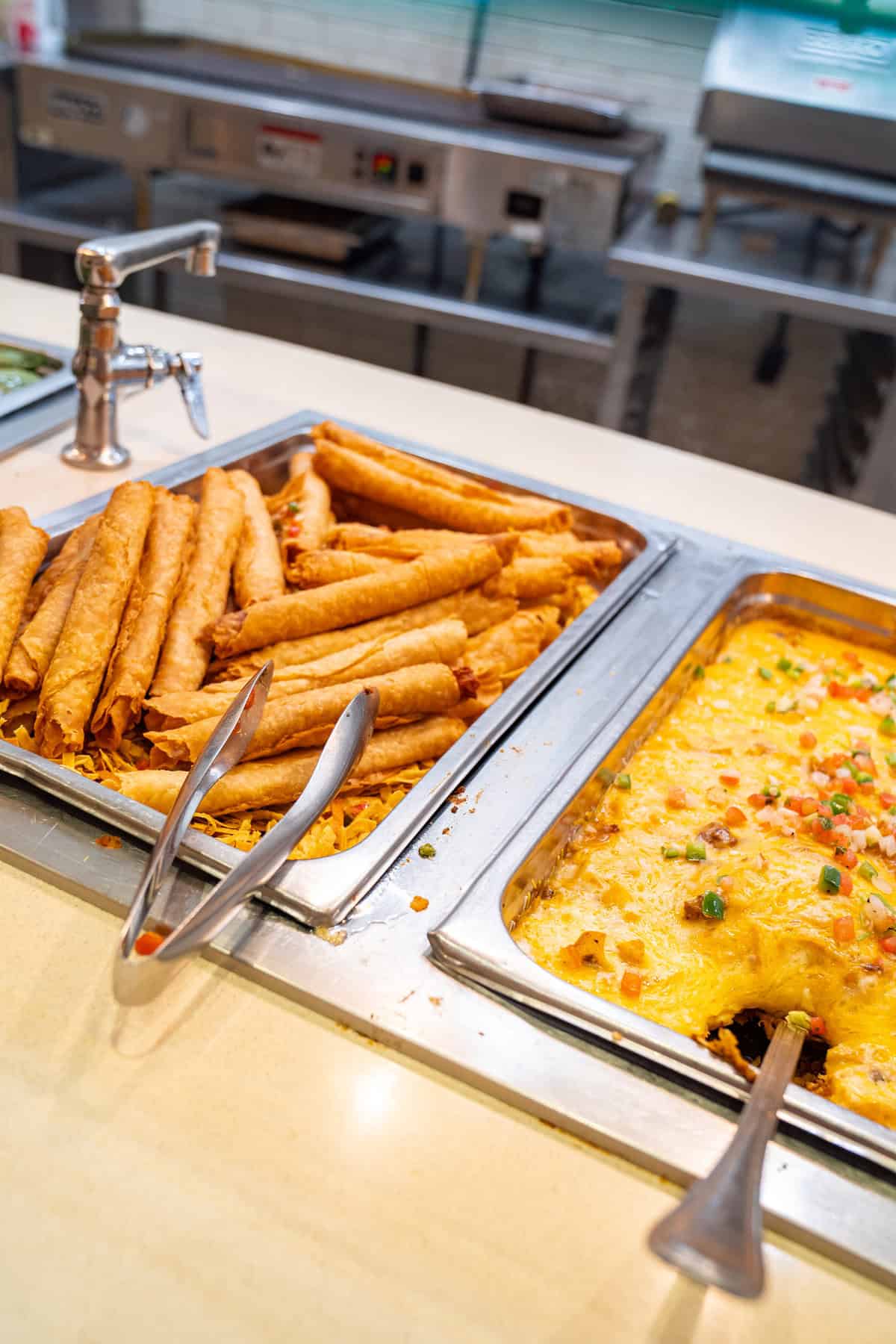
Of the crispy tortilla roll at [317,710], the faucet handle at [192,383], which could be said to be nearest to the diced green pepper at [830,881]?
the crispy tortilla roll at [317,710]

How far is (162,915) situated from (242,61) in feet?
15.4

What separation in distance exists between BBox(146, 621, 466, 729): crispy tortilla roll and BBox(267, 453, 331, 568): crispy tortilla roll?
29 centimetres

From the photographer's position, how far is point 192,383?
6.18ft

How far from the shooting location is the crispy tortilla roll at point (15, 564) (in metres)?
1.34

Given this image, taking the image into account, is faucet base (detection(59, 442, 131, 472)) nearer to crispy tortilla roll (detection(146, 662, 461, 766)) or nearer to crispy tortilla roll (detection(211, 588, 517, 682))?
crispy tortilla roll (detection(211, 588, 517, 682))

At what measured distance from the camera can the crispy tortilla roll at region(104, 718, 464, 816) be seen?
3.81ft

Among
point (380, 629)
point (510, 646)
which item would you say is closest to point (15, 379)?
point (380, 629)

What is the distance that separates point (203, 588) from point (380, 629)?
25cm

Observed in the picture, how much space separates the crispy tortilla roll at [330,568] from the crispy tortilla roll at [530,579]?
163 mm

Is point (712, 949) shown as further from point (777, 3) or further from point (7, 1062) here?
point (777, 3)

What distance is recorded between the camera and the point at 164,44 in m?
4.66

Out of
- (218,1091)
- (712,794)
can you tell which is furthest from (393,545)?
(218,1091)

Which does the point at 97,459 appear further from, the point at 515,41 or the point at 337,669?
the point at 515,41

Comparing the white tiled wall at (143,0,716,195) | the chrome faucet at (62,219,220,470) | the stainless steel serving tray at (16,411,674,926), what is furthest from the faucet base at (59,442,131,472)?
the white tiled wall at (143,0,716,195)
